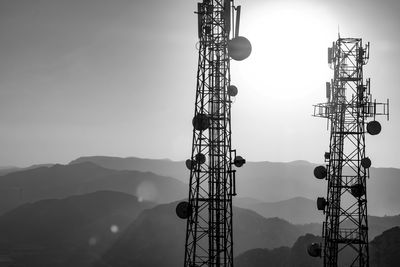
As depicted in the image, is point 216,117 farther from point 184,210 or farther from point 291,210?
point 291,210

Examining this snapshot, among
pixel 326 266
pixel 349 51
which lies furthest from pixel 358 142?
pixel 326 266

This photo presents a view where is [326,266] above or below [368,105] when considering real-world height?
below

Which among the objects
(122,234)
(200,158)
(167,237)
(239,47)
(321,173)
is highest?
(239,47)

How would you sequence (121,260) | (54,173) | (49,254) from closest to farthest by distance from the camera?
(121,260) < (49,254) < (54,173)

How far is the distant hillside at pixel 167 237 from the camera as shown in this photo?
73438 millimetres

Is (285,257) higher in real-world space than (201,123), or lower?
lower

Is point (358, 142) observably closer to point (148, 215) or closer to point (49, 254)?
point (148, 215)

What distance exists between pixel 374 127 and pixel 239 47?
1074cm

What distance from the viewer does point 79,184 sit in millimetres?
145250

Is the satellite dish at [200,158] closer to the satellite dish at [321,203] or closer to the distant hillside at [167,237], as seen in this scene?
the satellite dish at [321,203]

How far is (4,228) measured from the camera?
96.2 metres

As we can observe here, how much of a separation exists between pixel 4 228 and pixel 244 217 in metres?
54.2

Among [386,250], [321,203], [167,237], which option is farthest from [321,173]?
[167,237]

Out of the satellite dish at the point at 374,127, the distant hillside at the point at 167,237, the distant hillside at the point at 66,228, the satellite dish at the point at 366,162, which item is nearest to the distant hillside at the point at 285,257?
the distant hillside at the point at 167,237
